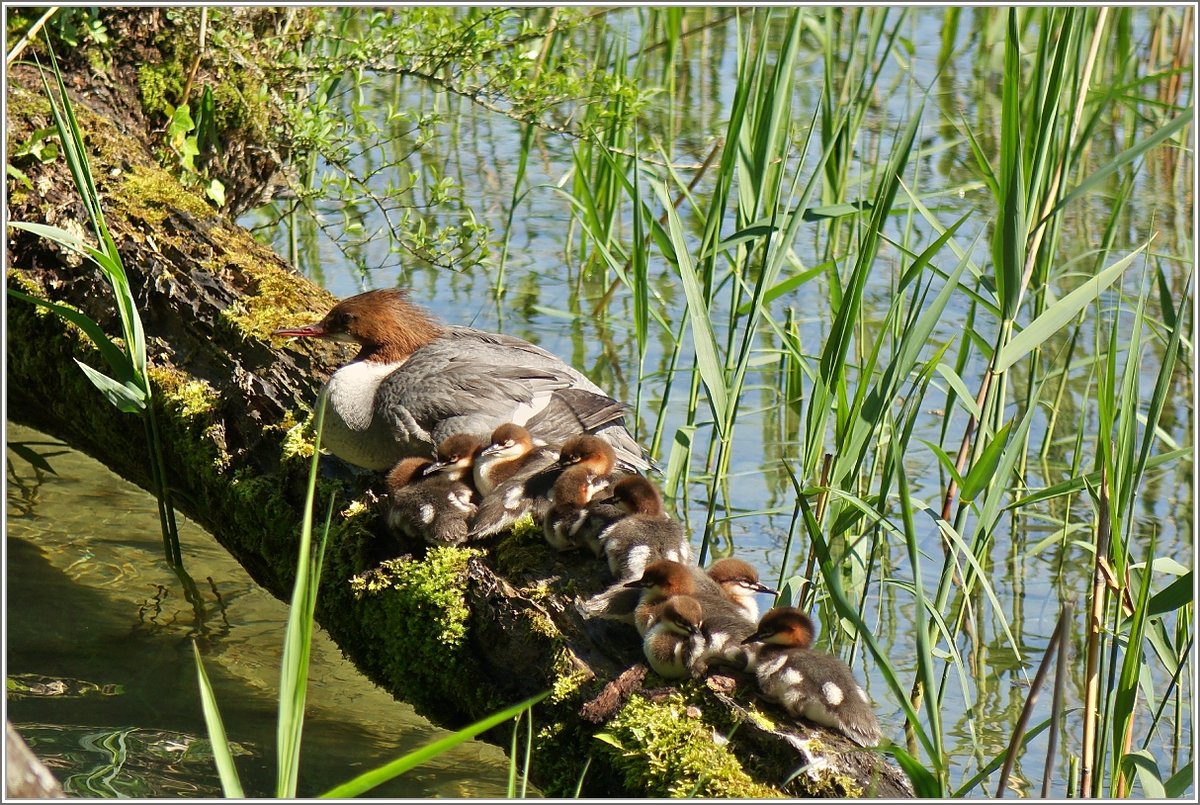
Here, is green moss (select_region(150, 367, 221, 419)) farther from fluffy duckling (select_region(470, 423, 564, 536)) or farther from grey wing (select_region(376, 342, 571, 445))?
fluffy duckling (select_region(470, 423, 564, 536))

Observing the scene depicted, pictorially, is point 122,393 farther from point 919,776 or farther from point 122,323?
point 919,776

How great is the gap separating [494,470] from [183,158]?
2330 millimetres

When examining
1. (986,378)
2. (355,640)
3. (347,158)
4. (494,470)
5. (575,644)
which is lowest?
(355,640)

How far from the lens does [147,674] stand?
14.2ft

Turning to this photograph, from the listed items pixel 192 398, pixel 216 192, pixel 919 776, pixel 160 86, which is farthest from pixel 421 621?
pixel 160 86

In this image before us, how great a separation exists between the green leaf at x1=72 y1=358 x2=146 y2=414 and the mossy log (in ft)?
0.63

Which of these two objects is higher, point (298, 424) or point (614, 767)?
point (298, 424)

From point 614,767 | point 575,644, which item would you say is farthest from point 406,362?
point 614,767

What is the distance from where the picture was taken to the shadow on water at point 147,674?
3.80 m

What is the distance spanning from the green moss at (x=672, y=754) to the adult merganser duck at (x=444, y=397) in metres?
1.29

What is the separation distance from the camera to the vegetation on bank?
304 cm

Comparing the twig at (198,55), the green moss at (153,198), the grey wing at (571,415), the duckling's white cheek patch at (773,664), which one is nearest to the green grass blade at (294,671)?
the duckling's white cheek patch at (773,664)

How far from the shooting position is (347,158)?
5.45 metres

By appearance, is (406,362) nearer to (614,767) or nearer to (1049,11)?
(614,767)
